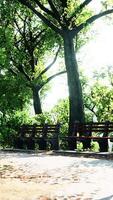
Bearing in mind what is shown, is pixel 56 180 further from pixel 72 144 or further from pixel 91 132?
pixel 72 144

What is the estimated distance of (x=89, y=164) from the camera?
14.1 m

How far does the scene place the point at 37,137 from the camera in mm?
21828

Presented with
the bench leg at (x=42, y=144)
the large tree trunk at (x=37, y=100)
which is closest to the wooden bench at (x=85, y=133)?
the bench leg at (x=42, y=144)

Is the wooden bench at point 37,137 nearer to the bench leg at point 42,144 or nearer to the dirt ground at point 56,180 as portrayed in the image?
the bench leg at point 42,144

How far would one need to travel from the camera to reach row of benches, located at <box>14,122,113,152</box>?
18.7 metres

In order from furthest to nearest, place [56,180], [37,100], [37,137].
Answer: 1. [37,100]
2. [37,137]
3. [56,180]

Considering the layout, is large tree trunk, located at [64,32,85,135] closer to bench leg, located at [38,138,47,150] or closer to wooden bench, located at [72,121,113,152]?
bench leg, located at [38,138,47,150]

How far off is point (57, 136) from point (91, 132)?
5.42 feet

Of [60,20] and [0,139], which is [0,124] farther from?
[60,20]

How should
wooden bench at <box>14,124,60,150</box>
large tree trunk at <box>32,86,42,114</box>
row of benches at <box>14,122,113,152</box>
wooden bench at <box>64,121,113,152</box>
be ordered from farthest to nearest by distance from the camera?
large tree trunk at <box>32,86,42,114</box>
wooden bench at <box>14,124,60,150</box>
wooden bench at <box>64,121,113,152</box>
row of benches at <box>14,122,113,152</box>

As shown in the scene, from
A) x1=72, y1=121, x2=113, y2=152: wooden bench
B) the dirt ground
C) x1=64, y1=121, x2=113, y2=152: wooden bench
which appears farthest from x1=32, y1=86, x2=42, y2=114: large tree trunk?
the dirt ground

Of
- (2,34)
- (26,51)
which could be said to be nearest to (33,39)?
(26,51)

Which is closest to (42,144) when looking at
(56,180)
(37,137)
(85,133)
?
(37,137)

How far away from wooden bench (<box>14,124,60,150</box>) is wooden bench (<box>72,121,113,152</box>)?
39.4 inches
